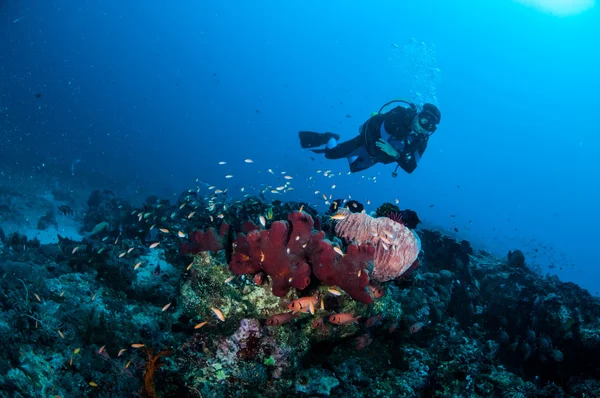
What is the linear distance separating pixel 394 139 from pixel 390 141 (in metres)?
0.13

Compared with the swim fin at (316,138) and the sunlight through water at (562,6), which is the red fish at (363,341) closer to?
the swim fin at (316,138)

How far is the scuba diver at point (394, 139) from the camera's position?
8883 mm

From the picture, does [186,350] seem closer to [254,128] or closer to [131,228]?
[131,228]

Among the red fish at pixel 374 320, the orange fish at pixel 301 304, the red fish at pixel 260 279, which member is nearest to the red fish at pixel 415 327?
the red fish at pixel 374 320

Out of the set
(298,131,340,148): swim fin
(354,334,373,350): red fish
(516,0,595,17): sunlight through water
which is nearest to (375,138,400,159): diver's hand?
(298,131,340,148): swim fin

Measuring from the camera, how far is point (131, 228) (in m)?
9.25

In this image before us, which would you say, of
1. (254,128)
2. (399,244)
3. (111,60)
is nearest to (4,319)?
(399,244)

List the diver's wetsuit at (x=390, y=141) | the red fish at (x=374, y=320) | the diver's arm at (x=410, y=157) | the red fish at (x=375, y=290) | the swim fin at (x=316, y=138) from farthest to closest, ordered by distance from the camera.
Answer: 1. the swim fin at (x=316, y=138)
2. the diver's arm at (x=410, y=157)
3. the diver's wetsuit at (x=390, y=141)
4. the red fish at (x=374, y=320)
5. the red fish at (x=375, y=290)

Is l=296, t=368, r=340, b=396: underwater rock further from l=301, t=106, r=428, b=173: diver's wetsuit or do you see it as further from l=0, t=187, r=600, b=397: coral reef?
l=301, t=106, r=428, b=173: diver's wetsuit

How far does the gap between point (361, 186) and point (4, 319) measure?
13065cm

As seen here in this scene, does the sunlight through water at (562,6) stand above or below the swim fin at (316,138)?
above

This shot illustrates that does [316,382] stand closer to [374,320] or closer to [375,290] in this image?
[374,320]

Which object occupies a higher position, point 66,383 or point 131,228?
point 131,228

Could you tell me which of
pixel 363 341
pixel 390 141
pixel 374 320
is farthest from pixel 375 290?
pixel 390 141
